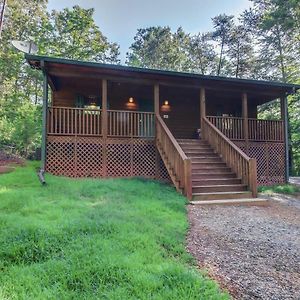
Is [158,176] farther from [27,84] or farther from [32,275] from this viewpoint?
[27,84]

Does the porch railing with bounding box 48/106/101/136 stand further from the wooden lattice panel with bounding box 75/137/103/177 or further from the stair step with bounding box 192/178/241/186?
the stair step with bounding box 192/178/241/186

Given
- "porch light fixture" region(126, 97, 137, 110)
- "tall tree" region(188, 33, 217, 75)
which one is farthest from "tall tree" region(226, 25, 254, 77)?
"porch light fixture" region(126, 97, 137, 110)

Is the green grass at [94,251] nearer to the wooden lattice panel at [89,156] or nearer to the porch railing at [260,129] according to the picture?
the wooden lattice panel at [89,156]

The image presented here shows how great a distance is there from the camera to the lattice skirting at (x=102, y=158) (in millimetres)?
9359

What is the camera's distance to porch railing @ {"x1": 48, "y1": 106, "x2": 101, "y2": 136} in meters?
9.43

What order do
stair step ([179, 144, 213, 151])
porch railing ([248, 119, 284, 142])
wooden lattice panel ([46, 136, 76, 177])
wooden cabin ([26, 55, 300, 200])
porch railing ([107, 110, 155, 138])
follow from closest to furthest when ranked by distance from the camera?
wooden cabin ([26, 55, 300, 200]) → wooden lattice panel ([46, 136, 76, 177]) → stair step ([179, 144, 213, 151]) → porch railing ([107, 110, 155, 138]) → porch railing ([248, 119, 284, 142])

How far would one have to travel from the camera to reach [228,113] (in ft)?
48.0

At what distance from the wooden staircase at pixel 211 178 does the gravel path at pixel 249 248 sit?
2.42ft

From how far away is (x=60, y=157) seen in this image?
9383mm

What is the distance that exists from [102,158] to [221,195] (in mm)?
4257

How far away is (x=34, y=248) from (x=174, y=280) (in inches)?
68.0

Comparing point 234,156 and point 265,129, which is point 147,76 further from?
point 265,129

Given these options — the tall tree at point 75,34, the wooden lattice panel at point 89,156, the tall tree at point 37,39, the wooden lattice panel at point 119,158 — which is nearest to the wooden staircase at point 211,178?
the wooden lattice panel at point 119,158

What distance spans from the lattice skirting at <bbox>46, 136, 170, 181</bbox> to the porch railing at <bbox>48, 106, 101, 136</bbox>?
280 millimetres
